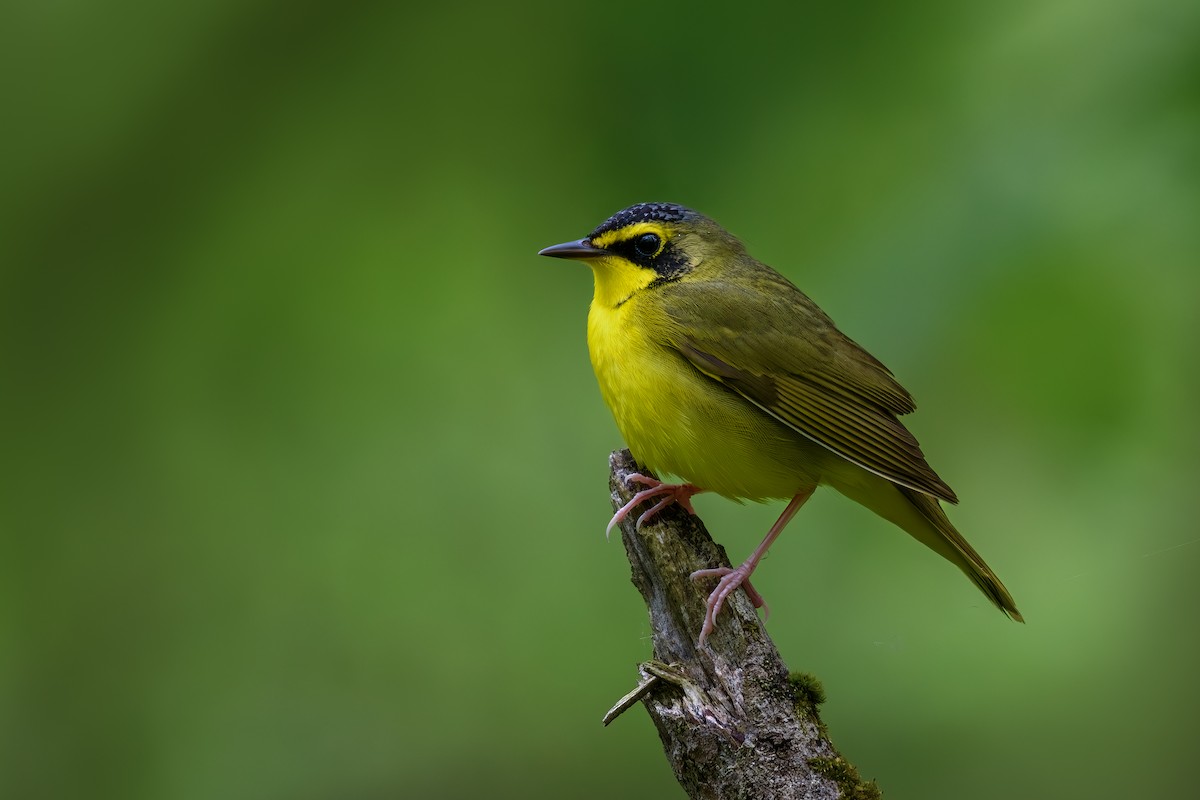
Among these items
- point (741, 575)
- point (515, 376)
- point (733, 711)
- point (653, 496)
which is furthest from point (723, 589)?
point (515, 376)

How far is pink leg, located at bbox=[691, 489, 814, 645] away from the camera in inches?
132

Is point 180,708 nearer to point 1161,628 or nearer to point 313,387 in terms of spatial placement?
point 313,387

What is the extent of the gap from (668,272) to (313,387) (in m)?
1.37

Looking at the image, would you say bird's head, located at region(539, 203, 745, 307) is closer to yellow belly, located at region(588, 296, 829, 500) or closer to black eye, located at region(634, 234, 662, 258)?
black eye, located at region(634, 234, 662, 258)

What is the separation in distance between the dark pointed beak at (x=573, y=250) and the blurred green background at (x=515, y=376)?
45mm

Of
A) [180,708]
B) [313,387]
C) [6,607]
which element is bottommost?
[180,708]

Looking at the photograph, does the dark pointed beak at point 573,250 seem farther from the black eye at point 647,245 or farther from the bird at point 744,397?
the black eye at point 647,245

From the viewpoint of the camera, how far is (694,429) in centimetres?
394

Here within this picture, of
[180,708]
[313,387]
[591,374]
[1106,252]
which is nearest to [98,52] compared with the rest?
[313,387]

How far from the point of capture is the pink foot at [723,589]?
131 inches

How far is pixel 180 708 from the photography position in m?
4.79

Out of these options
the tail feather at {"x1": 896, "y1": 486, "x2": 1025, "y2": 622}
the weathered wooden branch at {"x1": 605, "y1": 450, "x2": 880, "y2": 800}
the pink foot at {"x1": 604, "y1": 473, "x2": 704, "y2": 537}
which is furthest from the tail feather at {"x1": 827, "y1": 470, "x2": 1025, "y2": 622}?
the weathered wooden branch at {"x1": 605, "y1": 450, "x2": 880, "y2": 800}

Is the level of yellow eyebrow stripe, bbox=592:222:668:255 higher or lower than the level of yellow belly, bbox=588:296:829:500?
higher

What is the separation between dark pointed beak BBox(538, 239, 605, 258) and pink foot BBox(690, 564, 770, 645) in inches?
49.2
